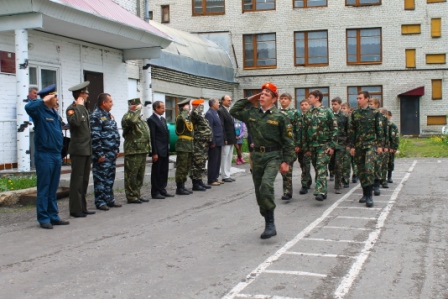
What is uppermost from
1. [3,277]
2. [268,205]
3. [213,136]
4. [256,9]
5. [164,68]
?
[256,9]

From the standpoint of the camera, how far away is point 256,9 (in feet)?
122

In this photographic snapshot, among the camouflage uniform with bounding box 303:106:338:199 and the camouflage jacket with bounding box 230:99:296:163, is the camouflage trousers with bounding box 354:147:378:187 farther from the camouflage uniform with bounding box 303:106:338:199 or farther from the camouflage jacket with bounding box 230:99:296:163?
the camouflage jacket with bounding box 230:99:296:163

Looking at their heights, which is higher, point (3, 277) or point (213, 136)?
point (213, 136)

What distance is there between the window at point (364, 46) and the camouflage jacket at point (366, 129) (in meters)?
26.6

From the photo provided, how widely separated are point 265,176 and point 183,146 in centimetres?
483

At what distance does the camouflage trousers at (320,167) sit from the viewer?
10.5m

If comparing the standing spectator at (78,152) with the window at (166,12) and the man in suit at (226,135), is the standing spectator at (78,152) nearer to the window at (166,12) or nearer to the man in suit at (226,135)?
the man in suit at (226,135)

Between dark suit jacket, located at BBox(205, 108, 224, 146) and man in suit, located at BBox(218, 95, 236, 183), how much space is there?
26cm

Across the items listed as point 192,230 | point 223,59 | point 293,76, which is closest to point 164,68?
point 223,59

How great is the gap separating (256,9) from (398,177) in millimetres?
24235

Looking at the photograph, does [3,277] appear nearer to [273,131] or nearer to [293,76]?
[273,131]

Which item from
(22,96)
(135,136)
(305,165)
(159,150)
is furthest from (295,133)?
(22,96)

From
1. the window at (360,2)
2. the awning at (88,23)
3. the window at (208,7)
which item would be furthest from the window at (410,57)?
the awning at (88,23)

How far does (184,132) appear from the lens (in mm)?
12328
